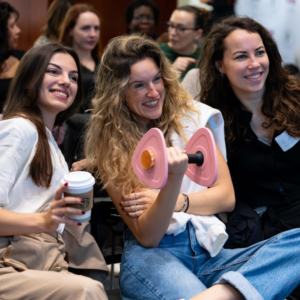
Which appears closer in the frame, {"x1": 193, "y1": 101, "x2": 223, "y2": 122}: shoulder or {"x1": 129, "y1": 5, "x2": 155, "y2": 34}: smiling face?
{"x1": 193, "y1": 101, "x2": 223, "y2": 122}: shoulder

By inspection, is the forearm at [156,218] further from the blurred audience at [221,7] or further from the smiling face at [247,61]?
the blurred audience at [221,7]

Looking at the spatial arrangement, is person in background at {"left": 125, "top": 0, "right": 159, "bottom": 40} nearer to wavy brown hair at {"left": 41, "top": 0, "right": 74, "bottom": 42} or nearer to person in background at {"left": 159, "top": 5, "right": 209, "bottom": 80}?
person in background at {"left": 159, "top": 5, "right": 209, "bottom": 80}

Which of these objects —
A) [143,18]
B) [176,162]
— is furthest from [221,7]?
[176,162]

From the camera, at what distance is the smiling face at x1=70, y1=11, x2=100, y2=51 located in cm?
354

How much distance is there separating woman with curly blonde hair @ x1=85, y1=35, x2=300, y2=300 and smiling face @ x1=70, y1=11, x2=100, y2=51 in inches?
67.2

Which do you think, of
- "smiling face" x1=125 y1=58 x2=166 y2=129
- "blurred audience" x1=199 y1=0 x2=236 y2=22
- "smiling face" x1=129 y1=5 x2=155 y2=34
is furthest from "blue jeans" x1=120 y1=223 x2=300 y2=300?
"blurred audience" x1=199 y1=0 x2=236 y2=22

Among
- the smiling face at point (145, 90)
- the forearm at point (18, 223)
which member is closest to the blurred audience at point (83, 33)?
the smiling face at point (145, 90)

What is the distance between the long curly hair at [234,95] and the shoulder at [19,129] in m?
0.97

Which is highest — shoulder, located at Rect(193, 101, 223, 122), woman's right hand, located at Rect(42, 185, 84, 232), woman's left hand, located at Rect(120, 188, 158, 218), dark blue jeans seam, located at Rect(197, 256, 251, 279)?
shoulder, located at Rect(193, 101, 223, 122)

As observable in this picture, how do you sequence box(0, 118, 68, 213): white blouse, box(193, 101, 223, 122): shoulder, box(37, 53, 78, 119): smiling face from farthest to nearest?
box(193, 101, 223, 122): shoulder → box(37, 53, 78, 119): smiling face → box(0, 118, 68, 213): white blouse

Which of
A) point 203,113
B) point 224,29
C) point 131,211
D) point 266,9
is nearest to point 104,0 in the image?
point 266,9

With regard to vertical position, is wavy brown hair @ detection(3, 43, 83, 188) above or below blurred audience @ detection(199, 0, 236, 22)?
below

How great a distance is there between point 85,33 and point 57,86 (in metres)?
1.91

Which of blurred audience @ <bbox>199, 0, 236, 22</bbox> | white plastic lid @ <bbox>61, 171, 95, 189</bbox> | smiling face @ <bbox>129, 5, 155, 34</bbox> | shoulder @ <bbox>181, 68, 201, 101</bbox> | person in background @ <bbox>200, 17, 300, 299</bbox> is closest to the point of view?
white plastic lid @ <bbox>61, 171, 95, 189</bbox>
